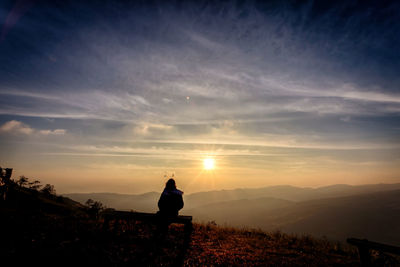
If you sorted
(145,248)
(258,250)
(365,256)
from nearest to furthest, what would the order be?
(365,256) → (145,248) → (258,250)

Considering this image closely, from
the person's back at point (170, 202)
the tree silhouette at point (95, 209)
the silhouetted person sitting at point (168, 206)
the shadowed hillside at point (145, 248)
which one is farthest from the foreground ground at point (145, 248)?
the tree silhouette at point (95, 209)

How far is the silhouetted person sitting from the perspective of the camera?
771 cm

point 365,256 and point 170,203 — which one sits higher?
point 170,203

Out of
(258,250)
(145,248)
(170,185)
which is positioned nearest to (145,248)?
(145,248)

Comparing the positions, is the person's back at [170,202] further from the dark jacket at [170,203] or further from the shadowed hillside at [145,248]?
the shadowed hillside at [145,248]

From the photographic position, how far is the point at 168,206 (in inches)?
308

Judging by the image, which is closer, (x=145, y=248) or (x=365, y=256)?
(x=365, y=256)

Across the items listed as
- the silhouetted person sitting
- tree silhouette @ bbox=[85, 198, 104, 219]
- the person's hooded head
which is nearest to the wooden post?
the silhouetted person sitting

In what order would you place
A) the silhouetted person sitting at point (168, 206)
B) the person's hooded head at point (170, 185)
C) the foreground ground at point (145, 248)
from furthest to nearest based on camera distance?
the person's hooded head at point (170, 185) → the silhouetted person sitting at point (168, 206) → the foreground ground at point (145, 248)

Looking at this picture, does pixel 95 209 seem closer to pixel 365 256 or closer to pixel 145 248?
pixel 145 248

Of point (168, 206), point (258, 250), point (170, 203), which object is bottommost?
point (258, 250)

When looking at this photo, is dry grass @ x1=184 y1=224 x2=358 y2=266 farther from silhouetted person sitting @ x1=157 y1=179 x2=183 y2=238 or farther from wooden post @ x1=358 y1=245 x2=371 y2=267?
wooden post @ x1=358 y1=245 x2=371 y2=267

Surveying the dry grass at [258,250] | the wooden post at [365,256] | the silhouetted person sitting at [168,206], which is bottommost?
the dry grass at [258,250]

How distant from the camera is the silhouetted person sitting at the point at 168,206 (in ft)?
25.3
